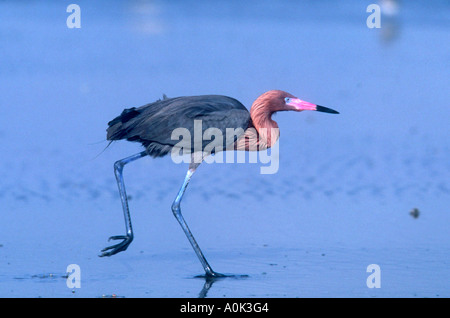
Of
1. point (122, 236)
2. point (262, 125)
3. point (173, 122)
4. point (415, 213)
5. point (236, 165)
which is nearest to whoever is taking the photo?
point (122, 236)

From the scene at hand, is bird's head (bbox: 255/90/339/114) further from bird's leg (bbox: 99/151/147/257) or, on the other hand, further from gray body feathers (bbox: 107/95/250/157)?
bird's leg (bbox: 99/151/147/257)

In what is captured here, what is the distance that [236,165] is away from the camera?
9.20 m

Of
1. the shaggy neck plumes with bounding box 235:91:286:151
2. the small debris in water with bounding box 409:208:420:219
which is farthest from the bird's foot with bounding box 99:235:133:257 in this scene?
the small debris in water with bounding box 409:208:420:219

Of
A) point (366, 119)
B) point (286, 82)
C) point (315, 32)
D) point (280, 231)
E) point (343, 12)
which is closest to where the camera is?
point (280, 231)

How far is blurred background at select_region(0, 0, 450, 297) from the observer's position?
640 centimetres

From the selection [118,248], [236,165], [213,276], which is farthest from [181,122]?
[236,165]

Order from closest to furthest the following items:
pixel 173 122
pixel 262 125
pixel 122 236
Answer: pixel 122 236 → pixel 173 122 → pixel 262 125

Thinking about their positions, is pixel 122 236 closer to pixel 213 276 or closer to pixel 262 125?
pixel 213 276

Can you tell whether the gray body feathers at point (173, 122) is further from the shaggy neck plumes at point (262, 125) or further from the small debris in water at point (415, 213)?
the small debris in water at point (415, 213)

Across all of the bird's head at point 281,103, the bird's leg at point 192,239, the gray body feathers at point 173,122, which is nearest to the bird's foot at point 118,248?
the bird's leg at point 192,239
